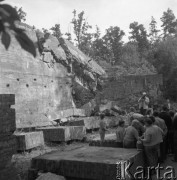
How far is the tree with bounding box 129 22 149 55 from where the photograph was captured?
3969 cm

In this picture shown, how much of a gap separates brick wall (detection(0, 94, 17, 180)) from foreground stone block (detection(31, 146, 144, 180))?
1.61 ft

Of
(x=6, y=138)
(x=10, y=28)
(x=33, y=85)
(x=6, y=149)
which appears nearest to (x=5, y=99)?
(x=6, y=138)

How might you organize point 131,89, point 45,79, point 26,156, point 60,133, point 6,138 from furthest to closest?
point 131,89 → point 45,79 → point 60,133 → point 26,156 → point 6,138

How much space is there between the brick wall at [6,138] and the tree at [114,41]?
3337 centimetres

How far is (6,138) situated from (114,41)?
35.7 meters

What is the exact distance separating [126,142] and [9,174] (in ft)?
8.36

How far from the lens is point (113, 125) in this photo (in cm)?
1323

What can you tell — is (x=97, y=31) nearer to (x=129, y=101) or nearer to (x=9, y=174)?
(x=129, y=101)

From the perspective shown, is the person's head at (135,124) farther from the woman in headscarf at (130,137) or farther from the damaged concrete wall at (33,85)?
the damaged concrete wall at (33,85)

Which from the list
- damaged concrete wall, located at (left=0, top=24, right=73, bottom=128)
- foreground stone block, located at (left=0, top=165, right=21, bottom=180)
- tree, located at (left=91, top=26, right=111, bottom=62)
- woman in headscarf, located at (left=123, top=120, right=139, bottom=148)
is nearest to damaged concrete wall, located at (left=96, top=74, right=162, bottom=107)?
damaged concrete wall, located at (left=0, top=24, right=73, bottom=128)

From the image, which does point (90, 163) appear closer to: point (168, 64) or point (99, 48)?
point (168, 64)

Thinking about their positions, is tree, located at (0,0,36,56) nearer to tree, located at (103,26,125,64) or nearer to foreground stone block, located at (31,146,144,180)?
foreground stone block, located at (31,146,144,180)

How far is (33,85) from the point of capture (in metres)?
12.4

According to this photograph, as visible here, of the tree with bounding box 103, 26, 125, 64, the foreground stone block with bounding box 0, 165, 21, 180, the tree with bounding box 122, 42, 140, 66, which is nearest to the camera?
the foreground stone block with bounding box 0, 165, 21, 180
